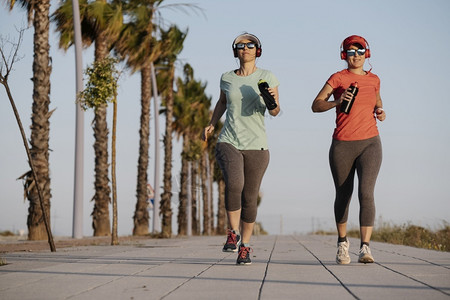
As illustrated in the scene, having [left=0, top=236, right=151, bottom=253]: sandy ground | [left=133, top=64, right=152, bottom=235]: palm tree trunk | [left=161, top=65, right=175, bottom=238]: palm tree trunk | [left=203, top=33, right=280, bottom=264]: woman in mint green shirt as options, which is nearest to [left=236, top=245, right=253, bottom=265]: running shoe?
[left=203, top=33, right=280, bottom=264]: woman in mint green shirt

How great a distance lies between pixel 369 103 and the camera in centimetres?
852

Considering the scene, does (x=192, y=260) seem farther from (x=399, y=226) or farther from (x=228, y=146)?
(x=399, y=226)

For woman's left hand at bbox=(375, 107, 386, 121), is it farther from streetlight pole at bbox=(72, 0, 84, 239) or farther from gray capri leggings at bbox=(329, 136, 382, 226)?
streetlight pole at bbox=(72, 0, 84, 239)

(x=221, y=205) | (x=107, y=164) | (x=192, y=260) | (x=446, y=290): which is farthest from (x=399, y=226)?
(x=221, y=205)

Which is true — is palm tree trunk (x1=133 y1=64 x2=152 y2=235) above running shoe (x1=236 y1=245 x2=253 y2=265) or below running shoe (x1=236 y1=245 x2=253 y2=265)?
above

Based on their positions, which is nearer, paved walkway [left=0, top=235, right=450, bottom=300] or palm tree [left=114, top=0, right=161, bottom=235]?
paved walkway [left=0, top=235, right=450, bottom=300]

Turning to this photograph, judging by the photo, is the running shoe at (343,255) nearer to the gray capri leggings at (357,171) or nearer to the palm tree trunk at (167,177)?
the gray capri leggings at (357,171)

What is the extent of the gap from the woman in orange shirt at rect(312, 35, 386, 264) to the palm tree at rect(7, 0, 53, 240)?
1346 centimetres

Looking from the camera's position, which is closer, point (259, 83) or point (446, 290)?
point (446, 290)

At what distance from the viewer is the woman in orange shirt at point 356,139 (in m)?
8.46

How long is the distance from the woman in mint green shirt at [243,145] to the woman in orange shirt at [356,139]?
686mm

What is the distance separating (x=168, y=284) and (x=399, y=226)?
18.1 meters

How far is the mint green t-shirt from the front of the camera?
855 cm

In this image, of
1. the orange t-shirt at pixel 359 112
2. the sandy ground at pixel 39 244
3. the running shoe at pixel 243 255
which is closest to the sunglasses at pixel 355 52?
the orange t-shirt at pixel 359 112
